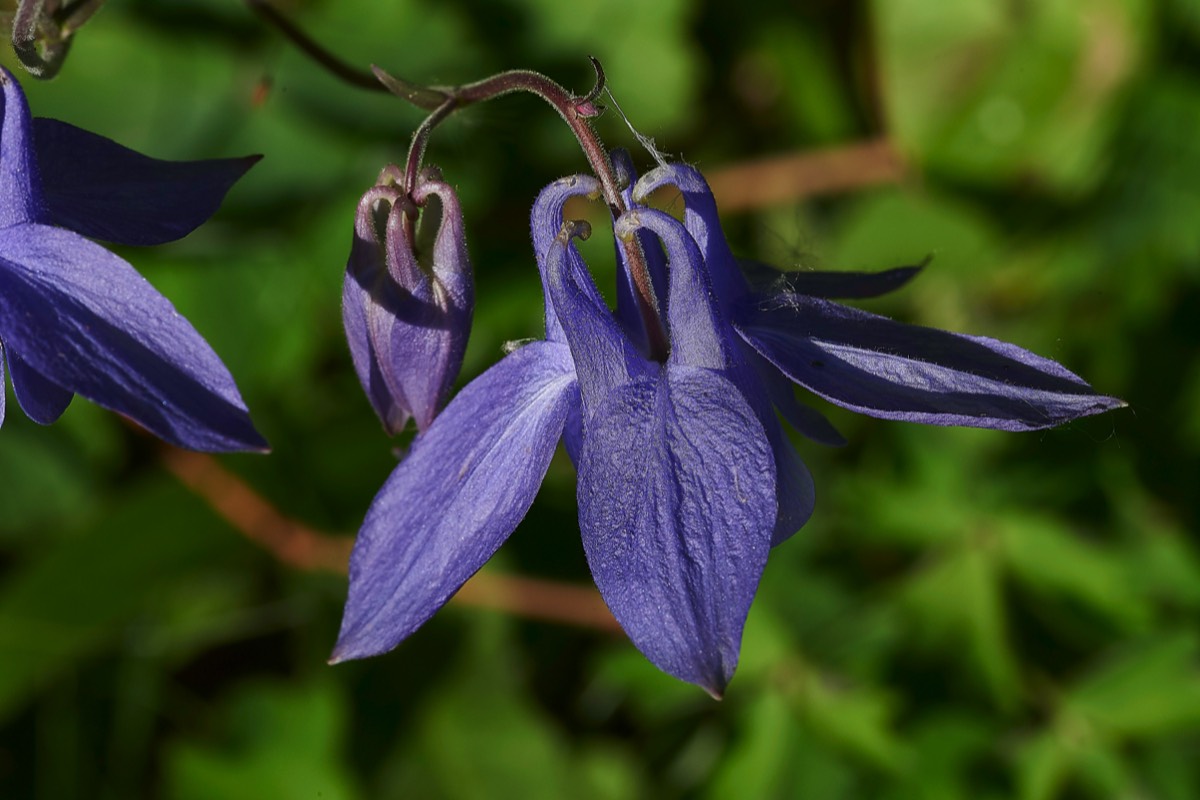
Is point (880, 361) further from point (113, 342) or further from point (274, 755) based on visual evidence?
point (274, 755)

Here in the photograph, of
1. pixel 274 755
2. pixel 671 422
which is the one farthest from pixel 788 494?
pixel 274 755

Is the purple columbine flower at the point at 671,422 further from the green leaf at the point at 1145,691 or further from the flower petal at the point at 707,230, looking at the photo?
the green leaf at the point at 1145,691

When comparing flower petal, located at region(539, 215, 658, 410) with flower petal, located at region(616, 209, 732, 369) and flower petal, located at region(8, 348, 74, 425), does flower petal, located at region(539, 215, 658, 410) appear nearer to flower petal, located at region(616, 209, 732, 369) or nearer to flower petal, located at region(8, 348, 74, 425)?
flower petal, located at region(616, 209, 732, 369)

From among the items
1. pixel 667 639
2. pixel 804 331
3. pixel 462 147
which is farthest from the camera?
pixel 462 147

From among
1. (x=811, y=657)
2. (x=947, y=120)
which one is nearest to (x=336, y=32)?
(x=947, y=120)

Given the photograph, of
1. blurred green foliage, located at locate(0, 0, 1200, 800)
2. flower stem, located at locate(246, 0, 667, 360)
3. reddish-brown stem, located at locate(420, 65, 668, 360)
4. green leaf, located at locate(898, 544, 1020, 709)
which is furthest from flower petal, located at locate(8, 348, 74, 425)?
green leaf, located at locate(898, 544, 1020, 709)

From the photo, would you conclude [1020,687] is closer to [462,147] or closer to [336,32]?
[462,147]
